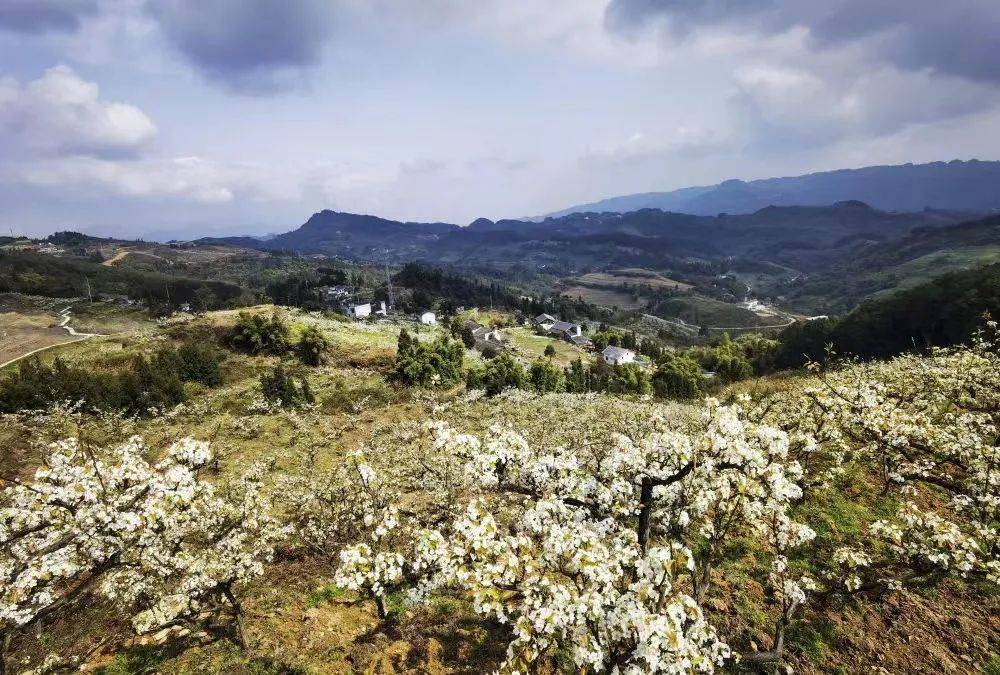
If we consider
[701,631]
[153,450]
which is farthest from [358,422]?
[701,631]

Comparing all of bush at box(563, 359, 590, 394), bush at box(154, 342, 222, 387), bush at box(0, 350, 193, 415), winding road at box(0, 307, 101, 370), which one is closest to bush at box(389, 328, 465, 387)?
bush at box(563, 359, 590, 394)

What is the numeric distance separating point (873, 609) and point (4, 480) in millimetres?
33119

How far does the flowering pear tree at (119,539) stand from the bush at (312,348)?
1881 inches

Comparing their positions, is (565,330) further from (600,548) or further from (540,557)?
(600,548)

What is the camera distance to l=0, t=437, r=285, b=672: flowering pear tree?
7.61m

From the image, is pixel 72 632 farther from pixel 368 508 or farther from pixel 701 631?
pixel 701 631

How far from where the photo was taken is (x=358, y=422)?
32.6 meters

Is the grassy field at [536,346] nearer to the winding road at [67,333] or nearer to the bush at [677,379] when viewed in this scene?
the bush at [677,379]

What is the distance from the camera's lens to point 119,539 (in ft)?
26.2

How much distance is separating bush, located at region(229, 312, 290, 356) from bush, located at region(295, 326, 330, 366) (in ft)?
7.90

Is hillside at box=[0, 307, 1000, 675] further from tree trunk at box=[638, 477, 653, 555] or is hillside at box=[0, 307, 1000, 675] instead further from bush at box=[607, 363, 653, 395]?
bush at box=[607, 363, 653, 395]

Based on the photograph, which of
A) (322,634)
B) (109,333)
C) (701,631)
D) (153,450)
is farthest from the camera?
(109,333)

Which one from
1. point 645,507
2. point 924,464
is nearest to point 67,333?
point 645,507

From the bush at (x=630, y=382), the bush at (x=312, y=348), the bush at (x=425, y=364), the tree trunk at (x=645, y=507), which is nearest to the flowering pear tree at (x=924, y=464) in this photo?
the tree trunk at (x=645, y=507)
